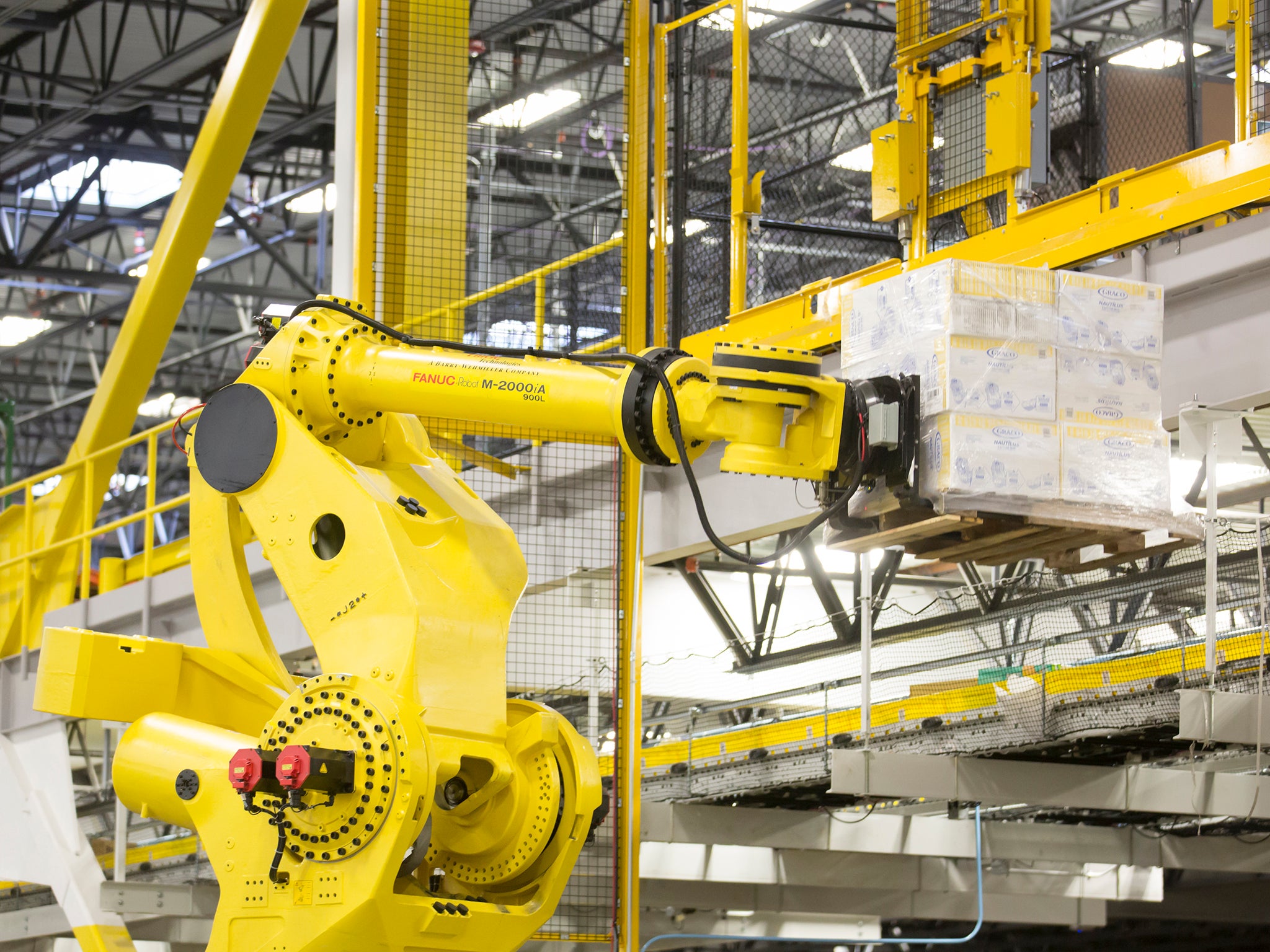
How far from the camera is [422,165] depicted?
8805 millimetres

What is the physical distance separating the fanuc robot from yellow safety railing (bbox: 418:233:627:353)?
91.6 inches

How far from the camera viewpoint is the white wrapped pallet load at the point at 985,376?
5.51 meters

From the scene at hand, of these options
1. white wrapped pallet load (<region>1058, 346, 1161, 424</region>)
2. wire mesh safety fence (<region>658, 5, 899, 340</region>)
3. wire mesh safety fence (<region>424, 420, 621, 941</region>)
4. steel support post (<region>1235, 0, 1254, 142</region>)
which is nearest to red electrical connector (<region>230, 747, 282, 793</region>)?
white wrapped pallet load (<region>1058, 346, 1161, 424</region>)

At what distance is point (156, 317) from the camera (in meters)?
12.3

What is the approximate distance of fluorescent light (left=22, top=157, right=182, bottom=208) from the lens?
22.9 metres

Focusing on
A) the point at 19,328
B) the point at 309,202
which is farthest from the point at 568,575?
the point at 19,328

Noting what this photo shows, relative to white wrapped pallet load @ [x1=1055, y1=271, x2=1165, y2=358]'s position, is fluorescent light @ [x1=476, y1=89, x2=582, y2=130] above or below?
above

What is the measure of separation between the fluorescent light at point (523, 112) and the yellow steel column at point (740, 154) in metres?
1.03

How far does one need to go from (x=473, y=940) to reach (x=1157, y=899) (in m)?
11.2

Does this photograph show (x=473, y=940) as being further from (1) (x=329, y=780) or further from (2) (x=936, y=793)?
(2) (x=936, y=793)

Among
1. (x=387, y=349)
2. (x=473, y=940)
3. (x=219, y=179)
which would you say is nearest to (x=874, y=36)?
(x=219, y=179)

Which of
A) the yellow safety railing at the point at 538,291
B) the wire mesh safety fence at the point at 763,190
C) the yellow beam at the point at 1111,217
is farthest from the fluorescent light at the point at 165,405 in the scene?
the yellow beam at the point at 1111,217

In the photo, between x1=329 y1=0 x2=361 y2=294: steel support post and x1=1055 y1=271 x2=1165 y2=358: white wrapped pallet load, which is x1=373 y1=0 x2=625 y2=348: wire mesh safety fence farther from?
x1=1055 y1=271 x2=1165 y2=358: white wrapped pallet load

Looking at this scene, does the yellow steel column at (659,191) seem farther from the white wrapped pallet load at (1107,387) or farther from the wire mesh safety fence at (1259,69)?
the white wrapped pallet load at (1107,387)
